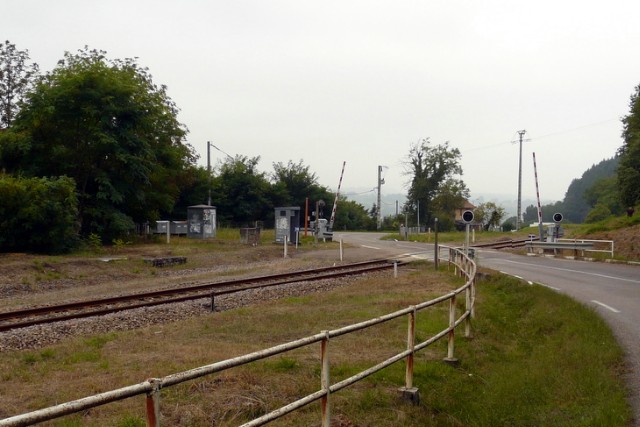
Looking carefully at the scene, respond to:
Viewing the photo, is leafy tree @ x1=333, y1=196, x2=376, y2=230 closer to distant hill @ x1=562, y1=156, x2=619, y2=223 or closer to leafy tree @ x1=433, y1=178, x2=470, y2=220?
leafy tree @ x1=433, y1=178, x2=470, y2=220

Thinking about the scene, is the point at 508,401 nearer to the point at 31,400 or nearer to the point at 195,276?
the point at 31,400

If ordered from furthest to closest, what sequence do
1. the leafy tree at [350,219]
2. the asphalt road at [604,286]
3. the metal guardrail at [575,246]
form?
the leafy tree at [350,219], the metal guardrail at [575,246], the asphalt road at [604,286]

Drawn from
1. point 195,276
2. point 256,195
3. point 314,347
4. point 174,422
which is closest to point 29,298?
point 195,276

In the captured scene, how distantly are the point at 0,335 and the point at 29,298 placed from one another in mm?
6670

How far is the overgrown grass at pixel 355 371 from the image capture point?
20.4 feet

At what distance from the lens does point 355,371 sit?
748 centimetres

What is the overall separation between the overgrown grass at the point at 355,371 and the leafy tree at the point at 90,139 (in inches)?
954

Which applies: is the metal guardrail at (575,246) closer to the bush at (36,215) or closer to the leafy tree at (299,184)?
the bush at (36,215)

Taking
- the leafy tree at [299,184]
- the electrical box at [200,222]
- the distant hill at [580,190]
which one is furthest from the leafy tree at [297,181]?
the distant hill at [580,190]

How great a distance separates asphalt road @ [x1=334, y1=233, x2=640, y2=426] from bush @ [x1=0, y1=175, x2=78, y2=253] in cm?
1515

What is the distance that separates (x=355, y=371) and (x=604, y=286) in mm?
12662

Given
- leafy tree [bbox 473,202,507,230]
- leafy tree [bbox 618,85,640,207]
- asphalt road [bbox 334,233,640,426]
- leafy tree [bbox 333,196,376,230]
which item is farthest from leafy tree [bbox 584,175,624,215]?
asphalt road [bbox 334,233,640,426]

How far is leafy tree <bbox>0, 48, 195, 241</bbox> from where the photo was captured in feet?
112

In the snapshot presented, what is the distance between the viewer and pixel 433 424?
637cm
